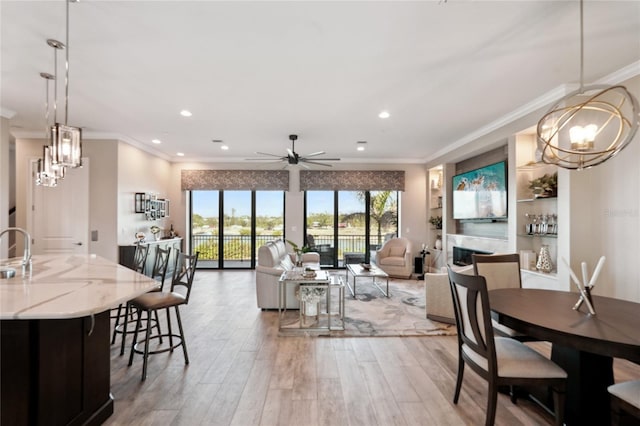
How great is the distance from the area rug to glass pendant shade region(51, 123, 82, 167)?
2739 millimetres

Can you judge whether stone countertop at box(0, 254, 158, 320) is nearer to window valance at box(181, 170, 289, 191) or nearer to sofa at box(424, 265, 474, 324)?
sofa at box(424, 265, 474, 324)

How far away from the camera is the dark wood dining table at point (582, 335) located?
158 centimetres

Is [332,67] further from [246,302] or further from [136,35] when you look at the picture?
[246,302]

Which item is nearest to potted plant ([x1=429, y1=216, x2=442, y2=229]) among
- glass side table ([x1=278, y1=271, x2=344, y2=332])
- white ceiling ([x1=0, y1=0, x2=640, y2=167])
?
white ceiling ([x1=0, y1=0, x2=640, y2=167])

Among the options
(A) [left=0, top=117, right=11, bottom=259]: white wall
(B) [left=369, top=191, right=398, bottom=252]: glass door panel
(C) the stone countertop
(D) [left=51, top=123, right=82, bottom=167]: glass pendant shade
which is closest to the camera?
(C) the stone countertop

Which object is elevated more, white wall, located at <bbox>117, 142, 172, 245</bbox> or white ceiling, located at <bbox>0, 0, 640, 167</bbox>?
white ceiling, located at <bbox>0, 0, 640, 167</bbox>

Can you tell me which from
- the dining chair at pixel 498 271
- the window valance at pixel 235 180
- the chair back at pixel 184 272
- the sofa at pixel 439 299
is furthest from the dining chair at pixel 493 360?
the window valance at pixel 235 180

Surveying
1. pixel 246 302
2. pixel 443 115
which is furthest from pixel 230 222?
pixel 443 115

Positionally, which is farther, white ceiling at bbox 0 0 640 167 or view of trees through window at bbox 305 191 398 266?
view of trees through window at bbox 305 191 398 266

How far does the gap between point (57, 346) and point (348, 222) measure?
6.78 metres

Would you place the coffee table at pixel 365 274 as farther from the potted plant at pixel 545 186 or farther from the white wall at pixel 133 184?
the white wall at pixel 133 184

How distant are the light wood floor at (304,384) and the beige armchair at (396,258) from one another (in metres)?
3.35

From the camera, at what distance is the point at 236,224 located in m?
8.09

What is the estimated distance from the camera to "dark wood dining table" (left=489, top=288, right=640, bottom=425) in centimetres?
158
